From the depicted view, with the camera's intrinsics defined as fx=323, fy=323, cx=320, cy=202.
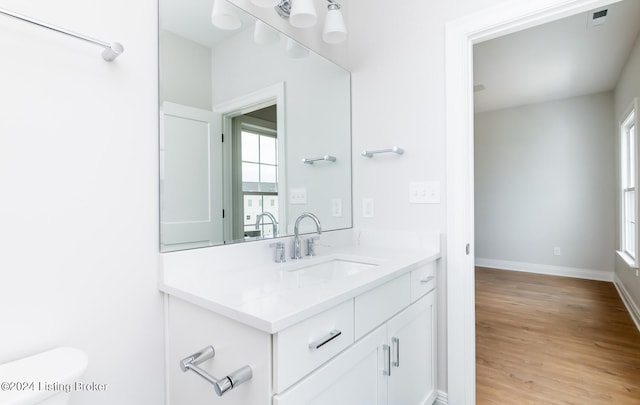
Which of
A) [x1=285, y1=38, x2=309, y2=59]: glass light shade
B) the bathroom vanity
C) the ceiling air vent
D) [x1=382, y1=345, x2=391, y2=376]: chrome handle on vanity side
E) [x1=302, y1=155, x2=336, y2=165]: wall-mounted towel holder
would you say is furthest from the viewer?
the ceiling air vent

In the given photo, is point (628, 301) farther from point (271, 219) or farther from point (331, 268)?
point (271, 219)

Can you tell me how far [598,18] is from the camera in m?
2.48

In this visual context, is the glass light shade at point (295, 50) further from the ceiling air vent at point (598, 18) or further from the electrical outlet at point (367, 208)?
the ceiling air vent at point (598, 18)

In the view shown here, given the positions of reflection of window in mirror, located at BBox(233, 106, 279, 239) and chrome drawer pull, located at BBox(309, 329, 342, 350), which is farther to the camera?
reflection of window in mirror, located at BBox(233, 106, 279, 239)

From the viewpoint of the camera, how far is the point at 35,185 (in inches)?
34.9

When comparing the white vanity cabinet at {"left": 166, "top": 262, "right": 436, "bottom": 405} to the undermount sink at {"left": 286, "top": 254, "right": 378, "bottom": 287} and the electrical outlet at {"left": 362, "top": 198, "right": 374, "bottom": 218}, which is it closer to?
the undermount sink at {"left": 286, "top": 254, "right": 378, "bottom": 287}

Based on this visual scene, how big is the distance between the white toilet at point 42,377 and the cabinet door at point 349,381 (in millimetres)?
510

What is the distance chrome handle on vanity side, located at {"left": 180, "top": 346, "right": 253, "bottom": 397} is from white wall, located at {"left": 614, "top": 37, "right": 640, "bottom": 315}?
3.68 m

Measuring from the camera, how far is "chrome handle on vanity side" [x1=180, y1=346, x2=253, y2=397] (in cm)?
75

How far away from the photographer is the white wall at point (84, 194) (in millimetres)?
856

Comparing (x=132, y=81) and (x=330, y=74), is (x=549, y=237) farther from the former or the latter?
(x=132, y=81)

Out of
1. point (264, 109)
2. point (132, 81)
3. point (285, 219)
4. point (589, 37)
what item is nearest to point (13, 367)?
point (132, 81)

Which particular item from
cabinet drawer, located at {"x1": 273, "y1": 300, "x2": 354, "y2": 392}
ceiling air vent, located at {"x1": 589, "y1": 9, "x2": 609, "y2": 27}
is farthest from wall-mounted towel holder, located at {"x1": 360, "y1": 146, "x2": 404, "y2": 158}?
ceiling air vent, located at {"x1": 589, "y1": 9, "x2": 609, "y2": 27}


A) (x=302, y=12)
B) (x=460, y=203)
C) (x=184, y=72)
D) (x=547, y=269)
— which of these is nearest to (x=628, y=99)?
(x=547, y=269)
